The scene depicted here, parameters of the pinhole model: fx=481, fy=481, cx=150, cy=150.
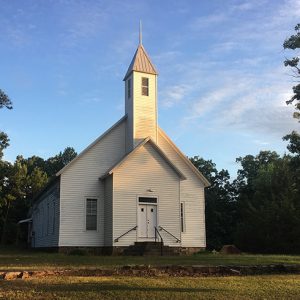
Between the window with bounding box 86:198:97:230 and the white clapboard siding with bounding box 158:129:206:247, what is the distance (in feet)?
18.3

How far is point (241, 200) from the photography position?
190 ft

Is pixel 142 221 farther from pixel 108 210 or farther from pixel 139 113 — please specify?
pixel 139 113

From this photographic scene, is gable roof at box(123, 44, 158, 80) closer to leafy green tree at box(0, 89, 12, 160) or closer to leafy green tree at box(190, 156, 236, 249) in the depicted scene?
leafy green tree at box(0, 89, 12, 160)

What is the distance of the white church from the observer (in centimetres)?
2727

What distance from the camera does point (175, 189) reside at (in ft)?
93.4

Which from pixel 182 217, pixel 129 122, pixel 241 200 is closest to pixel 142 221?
pixel 182 217

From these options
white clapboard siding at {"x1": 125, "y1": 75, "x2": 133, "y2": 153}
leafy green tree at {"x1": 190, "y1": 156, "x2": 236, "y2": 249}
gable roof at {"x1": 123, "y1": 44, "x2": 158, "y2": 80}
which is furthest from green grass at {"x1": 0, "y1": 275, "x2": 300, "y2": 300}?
leafy green tree at {"x1": 190, "y1": 156, "x2": 236, "y2": 249}

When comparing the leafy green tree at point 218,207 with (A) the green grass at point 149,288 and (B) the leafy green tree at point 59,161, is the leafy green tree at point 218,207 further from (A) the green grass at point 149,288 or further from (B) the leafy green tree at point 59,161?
(A) the green grass at point 149,288

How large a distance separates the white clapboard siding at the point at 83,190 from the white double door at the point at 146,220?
2.52 m

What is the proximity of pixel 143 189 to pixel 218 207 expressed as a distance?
35155mm

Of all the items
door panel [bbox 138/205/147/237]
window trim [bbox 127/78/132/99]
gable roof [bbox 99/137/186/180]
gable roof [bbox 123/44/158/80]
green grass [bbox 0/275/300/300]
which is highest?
gable roof [bbox 123/44/158/80]

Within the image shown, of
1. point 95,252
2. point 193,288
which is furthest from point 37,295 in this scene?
point 95,252

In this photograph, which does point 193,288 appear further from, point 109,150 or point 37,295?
point 109,150

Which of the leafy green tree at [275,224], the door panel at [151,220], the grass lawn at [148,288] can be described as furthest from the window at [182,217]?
the grass lawn at [148,288]
